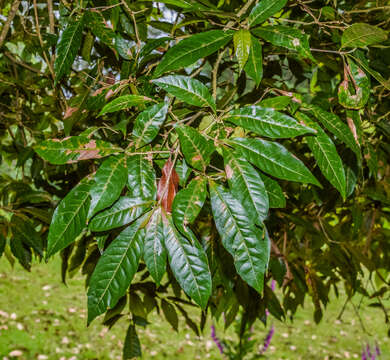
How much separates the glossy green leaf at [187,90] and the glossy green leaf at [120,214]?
17 cm

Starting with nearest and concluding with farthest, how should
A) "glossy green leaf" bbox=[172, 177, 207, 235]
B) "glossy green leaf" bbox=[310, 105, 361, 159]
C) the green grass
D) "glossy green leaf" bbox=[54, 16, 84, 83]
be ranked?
1. "glossy green leaf" bbox=[172, 177, 207, 235]
2. "glossy green leaf" bbox=[310, 105, 361, 159]
3. "glossy green leaf" bbox=[54, 16, 84, 83]
4. the green grass

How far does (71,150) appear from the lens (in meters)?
0.57

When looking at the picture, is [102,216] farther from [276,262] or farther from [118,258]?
[276,262]

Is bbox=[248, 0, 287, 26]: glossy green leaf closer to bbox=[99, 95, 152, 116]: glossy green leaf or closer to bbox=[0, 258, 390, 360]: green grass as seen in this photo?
bbox=[99, 95, 152, 116]: glossy green leaf

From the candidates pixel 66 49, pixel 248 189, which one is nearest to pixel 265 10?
pixel 248 189

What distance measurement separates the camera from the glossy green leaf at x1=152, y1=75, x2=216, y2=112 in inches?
22.4

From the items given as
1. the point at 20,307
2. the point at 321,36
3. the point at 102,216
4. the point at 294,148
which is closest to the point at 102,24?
the point at 102,216

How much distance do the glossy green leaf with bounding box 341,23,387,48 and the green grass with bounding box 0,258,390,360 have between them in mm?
3235

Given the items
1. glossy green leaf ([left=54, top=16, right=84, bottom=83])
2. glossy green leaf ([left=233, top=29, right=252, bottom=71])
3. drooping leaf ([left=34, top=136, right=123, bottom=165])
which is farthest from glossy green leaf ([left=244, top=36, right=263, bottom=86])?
glossy green leaf ([left=54, top=16, right=84, bottom=83])

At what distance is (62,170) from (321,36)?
3.07ft

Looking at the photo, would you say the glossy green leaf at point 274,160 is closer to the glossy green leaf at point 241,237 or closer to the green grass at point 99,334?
the glossy green leaf at point 241,237

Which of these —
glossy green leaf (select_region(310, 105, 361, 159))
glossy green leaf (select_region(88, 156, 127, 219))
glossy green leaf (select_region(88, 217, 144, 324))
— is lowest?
glossy green leaf (select_region(88, 217, 144, 324))

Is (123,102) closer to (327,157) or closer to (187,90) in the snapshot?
(187,90)

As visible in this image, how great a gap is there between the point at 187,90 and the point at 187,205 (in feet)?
0.59
